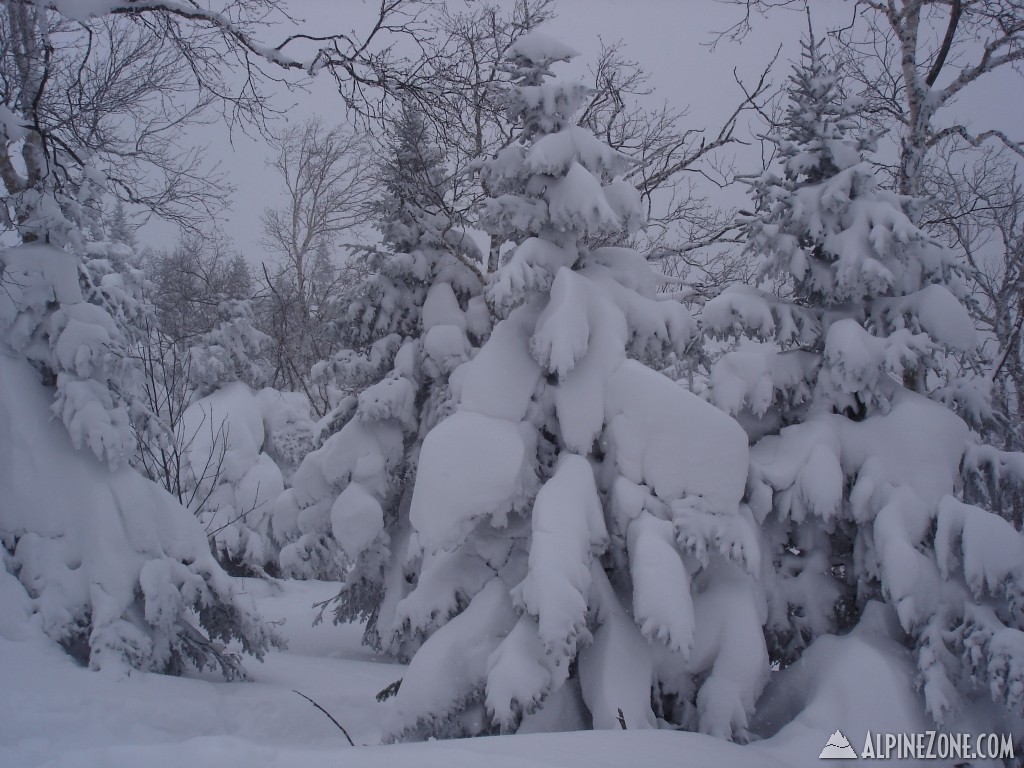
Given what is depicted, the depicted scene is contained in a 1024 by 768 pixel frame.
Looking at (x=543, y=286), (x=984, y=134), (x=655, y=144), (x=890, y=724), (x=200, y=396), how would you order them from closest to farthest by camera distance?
1. (x=890, y=724)
2. (x=543, y=286)
3. (x=984, y=134)
4. (x=655, y=144)
5. (x=200, y=396)

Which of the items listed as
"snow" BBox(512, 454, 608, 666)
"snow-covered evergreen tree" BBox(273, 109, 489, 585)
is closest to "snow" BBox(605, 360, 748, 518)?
"snow" BBox(512, 454, 608, 666)

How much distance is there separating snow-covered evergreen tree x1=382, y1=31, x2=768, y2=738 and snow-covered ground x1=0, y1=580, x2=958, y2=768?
0.73 m

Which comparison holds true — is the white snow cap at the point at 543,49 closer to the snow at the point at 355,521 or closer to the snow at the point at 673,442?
the snow at the point at 673,442

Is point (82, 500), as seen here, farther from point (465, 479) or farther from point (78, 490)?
point (465, 479)

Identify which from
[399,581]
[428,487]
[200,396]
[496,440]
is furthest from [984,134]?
[200,396]

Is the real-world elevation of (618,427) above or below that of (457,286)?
A: below

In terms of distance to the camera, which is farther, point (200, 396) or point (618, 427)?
point (200, 396)

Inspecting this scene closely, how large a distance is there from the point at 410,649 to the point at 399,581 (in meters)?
1.13

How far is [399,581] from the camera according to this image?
34.9 feet

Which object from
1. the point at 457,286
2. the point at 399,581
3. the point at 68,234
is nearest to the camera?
the point at 68,234

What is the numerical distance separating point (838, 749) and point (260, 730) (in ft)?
18.3

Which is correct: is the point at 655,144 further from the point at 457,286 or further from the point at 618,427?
the point at 618,427

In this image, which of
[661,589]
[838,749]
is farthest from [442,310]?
[838,749]

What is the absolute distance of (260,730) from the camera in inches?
277
